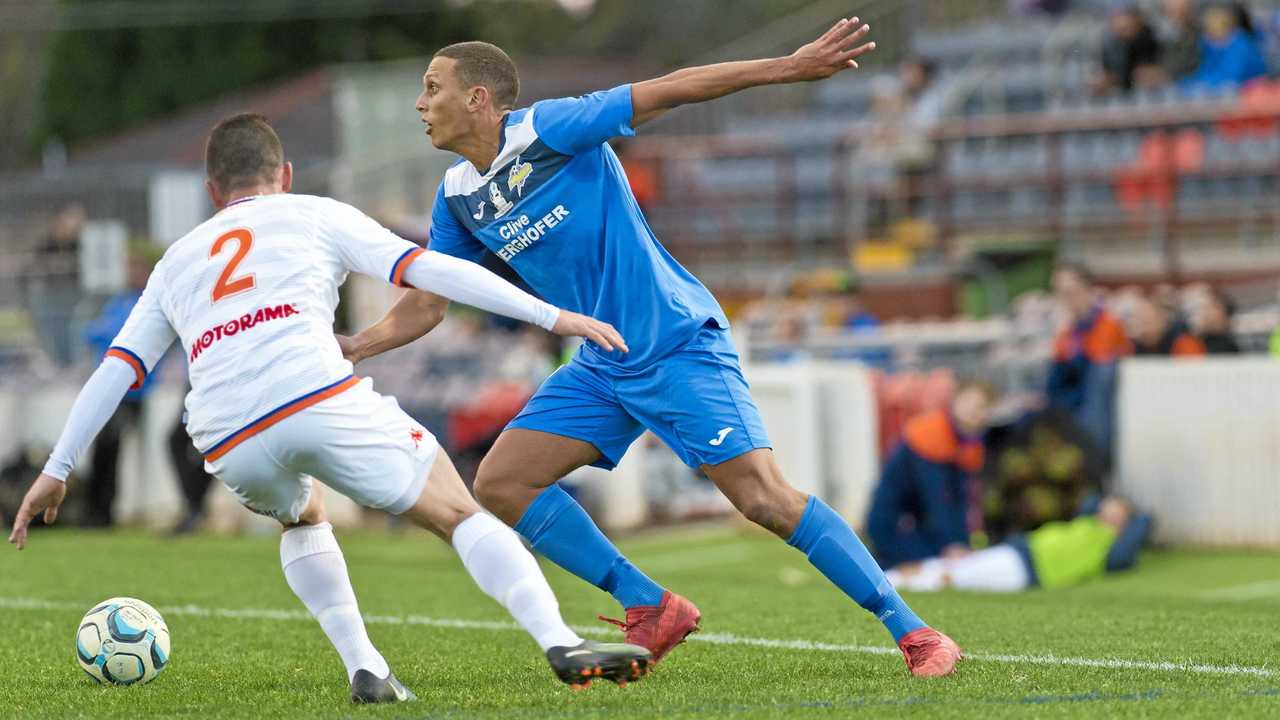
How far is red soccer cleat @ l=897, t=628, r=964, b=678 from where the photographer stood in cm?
604

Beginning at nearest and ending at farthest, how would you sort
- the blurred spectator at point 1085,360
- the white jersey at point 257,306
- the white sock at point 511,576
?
the white sock at point 511,576 < the white jersey at point 257,306 < the blurred spectator at point 1085,360

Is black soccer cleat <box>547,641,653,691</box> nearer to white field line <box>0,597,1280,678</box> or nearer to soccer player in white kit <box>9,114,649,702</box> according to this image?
soccer player in white kit <box>9,114,649,702</box>

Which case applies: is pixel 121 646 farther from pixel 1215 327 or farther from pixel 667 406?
pixel 1215 327

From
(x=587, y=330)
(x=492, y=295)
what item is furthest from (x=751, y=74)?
(x=492, y=295)

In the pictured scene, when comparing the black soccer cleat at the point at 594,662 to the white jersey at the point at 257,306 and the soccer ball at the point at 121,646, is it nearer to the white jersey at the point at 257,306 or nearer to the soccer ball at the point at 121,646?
the white jersey at the point at 257,306

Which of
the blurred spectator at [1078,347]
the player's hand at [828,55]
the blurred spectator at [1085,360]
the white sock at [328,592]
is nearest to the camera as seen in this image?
the player's hand at [828,55]

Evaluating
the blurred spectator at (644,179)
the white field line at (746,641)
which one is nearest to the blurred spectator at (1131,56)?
the blurred spectator at (644,179)

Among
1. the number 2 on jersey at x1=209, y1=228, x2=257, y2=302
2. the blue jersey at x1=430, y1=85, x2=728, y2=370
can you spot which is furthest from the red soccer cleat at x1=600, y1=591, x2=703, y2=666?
the number 2 on jersey at x1=209, y1=228, x2=257, y2=302

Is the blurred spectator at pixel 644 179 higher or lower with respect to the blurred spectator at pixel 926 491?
higher

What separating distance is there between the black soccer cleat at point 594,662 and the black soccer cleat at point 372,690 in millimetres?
817

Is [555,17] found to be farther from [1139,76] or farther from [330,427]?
[330,427]

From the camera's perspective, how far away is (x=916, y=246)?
1992 centimetres

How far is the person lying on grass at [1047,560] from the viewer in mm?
11281

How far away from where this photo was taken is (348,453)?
5.22m
